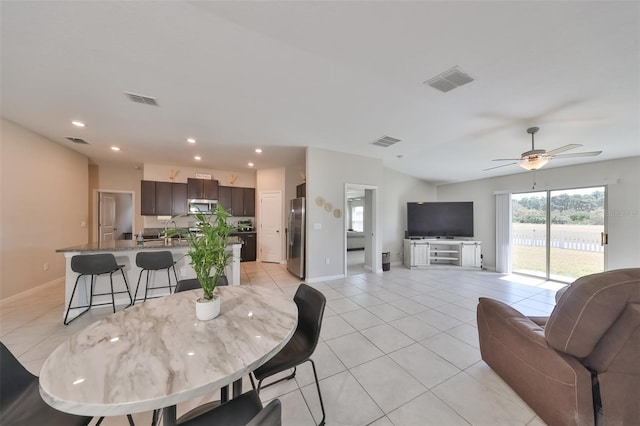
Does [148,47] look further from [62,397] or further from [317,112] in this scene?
[62,397]

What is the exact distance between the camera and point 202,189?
19.2 ft

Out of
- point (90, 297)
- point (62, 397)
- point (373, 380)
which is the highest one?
point (62, 397)

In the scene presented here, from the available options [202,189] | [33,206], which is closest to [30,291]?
[33,206]

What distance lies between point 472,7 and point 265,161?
4753 mm

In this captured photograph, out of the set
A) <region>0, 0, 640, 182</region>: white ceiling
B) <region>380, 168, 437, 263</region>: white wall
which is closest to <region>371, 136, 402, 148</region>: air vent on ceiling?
<region>0, 0, 640, 182</region>: white ceiling

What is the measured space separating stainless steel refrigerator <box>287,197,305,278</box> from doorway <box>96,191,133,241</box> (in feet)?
15.8

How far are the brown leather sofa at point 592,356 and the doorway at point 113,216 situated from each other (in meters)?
8.34

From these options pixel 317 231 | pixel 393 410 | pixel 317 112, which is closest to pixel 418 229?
pixel 317 231

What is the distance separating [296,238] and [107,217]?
5407mm

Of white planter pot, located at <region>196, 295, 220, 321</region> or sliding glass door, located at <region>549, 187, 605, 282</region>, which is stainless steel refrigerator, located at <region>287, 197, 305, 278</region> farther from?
sliding glass door, located at <region>549, 187, 605, 282</region>

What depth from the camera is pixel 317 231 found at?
4.48 m

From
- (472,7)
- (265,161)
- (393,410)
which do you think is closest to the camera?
(472,7)

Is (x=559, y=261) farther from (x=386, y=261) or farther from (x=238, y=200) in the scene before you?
(x=238, y=200)

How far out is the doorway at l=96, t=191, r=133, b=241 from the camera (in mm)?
5566
